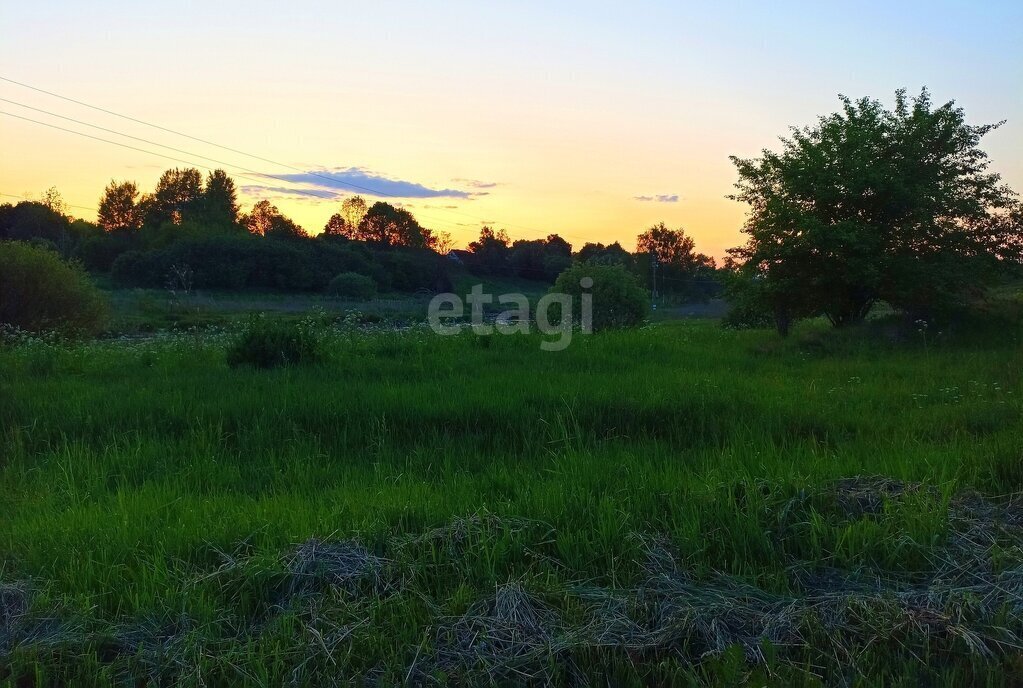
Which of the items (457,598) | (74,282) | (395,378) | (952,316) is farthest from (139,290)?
(457,598)

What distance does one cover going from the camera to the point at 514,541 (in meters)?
3.90

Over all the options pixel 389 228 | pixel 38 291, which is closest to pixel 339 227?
pixel 389 228

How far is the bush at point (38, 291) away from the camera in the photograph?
2212cm

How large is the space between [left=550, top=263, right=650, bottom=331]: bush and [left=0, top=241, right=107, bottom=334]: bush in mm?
16542

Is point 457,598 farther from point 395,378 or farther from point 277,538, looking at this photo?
point 395,378

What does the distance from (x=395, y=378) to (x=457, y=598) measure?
21.1 ft

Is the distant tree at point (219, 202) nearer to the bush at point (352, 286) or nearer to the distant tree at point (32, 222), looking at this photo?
the distant tree at point (32, 222)

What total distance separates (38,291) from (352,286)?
35.1 m

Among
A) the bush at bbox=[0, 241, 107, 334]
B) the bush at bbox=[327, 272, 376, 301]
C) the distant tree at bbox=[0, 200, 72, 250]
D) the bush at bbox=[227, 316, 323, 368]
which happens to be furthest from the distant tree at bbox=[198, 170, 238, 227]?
the bush at bbox=[227, 316, 323, 368]

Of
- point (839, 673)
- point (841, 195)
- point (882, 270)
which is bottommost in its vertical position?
point (839, 673)

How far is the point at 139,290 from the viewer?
49.2 metres

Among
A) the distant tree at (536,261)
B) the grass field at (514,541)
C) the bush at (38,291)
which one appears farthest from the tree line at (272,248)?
the grass field at (514,541)

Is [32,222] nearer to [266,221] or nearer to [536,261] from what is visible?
[266,221]

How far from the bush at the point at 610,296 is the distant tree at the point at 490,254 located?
47154 millimetres
